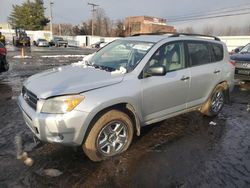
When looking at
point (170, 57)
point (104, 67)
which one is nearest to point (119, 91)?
point (104, 67)

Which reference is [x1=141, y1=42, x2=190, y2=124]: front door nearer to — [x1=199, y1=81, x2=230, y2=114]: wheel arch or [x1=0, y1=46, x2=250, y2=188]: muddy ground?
[x1=0, y1=46, x2=250, y2=188]: muddy ground

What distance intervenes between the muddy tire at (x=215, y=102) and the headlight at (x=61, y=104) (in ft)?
10.5

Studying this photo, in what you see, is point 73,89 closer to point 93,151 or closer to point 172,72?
point 93,151

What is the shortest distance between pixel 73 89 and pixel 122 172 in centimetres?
131

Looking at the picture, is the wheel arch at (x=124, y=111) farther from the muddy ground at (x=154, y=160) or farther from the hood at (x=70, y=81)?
the muddy ground at (x=154, y=160)

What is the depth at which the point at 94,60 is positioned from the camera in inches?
198

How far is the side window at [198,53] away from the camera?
5145 millimetres

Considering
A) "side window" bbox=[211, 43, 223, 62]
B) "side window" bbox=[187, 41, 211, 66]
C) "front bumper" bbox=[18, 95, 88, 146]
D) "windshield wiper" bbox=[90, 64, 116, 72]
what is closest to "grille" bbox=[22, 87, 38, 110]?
"front bumper" bbox=[18, 95, 88, 146]

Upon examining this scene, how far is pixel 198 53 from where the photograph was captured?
5.34 metres

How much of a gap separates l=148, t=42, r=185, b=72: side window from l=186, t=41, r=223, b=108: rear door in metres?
0.23

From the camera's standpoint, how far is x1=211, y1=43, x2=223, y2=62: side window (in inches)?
229

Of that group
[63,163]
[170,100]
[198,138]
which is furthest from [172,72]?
[63,163]

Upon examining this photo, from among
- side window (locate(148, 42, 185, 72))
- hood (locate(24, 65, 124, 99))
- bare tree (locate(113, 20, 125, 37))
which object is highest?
bare tree (locate(113, 20, 125, 37))

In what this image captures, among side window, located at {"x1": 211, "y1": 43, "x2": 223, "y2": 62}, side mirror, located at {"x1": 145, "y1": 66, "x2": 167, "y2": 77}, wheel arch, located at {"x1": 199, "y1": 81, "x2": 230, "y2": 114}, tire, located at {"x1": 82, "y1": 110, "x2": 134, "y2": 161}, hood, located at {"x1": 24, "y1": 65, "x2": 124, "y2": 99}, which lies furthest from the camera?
side window, located at {"x1": 211, "y1": 43, "x2": 223, "y2": 62}
